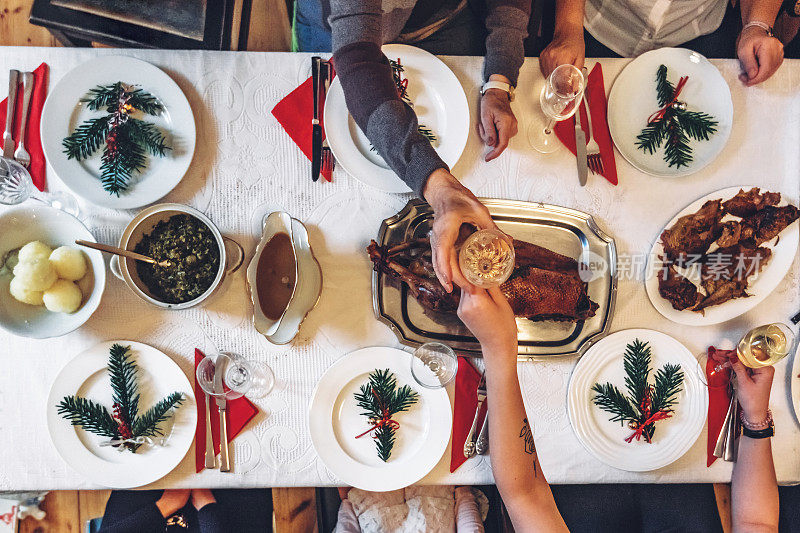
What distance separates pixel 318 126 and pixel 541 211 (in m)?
0.58

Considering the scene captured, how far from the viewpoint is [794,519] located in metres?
1.42

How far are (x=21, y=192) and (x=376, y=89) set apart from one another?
0.85m

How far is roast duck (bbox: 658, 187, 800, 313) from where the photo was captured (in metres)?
1.21

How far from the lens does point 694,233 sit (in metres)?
1.23

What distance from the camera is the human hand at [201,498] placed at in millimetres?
1455

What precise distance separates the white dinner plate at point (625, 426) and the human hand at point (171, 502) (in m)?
1.11

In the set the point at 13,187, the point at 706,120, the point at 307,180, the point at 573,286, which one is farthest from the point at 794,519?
the point at 13,187

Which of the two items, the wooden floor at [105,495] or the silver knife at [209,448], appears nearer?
the silver knife at [209,448]

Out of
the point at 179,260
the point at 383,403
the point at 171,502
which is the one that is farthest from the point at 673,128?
the point at 171,502

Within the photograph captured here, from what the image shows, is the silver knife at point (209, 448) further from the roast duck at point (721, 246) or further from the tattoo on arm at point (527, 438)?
the roast duck at point (721, 246)

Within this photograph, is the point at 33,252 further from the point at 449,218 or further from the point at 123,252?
the point at 449,218

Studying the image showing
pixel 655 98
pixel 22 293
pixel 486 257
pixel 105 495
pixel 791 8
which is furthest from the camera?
pixel 105 495

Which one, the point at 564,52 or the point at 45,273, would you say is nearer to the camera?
the point at 45,273

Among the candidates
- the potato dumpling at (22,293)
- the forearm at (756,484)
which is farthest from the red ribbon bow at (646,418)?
the potato dumpling at (22,293)
